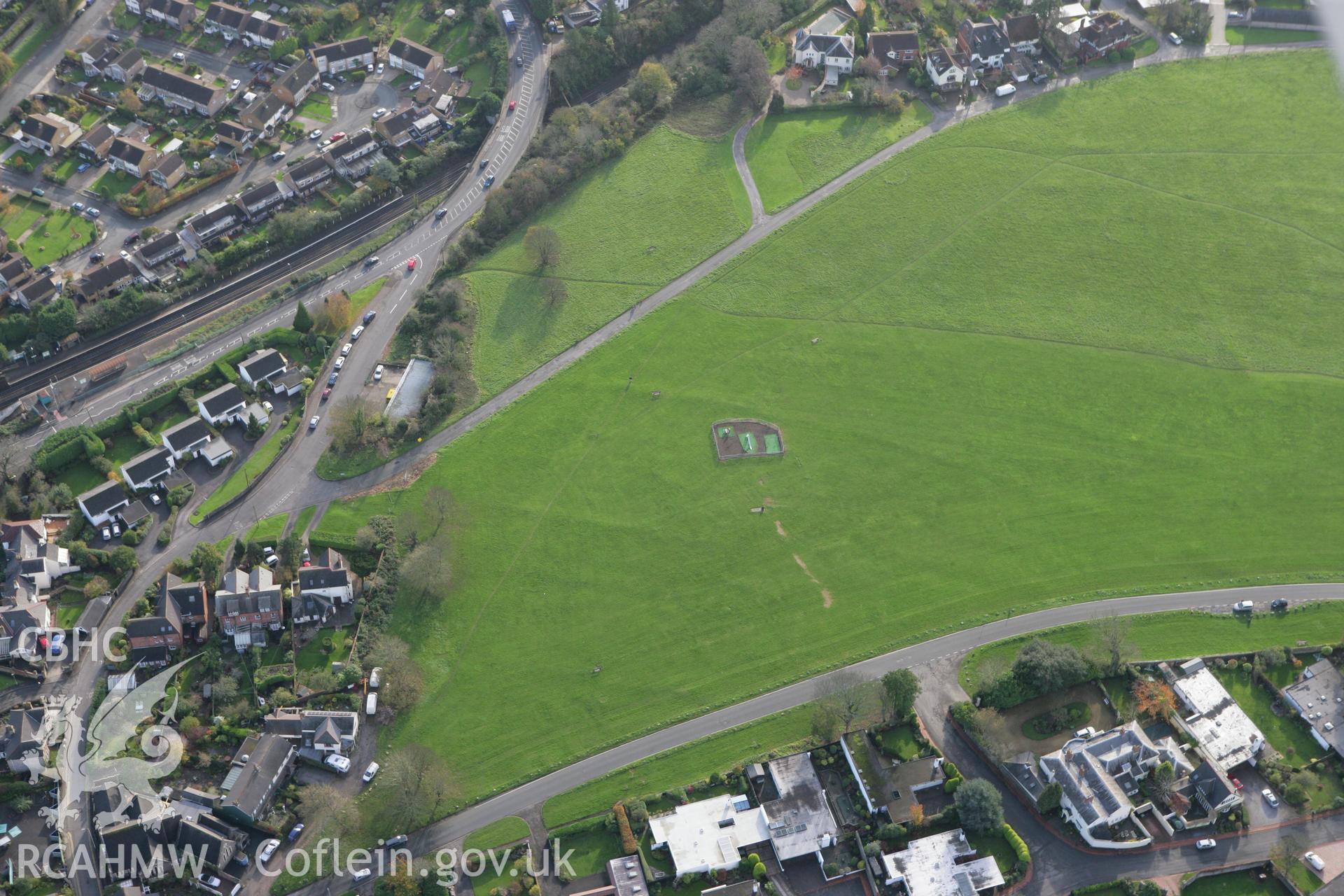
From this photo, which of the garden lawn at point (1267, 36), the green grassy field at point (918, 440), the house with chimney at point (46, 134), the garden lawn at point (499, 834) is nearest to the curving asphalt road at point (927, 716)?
the garden lawn at point (499, 834)

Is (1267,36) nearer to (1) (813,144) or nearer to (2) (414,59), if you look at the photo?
(1) (813,144)

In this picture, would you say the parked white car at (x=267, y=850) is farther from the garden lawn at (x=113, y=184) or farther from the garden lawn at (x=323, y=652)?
the garden lawn at (x=113, y=184)

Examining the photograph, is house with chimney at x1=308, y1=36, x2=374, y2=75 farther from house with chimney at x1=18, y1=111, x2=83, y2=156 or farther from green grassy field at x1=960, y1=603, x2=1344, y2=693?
green grassy field at x1=960, y1=603, x2=1344, y2=693

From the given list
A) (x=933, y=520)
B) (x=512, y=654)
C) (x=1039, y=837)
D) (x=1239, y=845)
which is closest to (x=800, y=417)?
(x=933, y=520)

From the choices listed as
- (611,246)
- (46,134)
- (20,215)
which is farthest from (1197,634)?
(46,134)

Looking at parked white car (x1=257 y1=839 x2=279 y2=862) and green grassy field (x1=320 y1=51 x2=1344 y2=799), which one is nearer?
parked white car (x1=257 y1=839 x2=279 y2=862)

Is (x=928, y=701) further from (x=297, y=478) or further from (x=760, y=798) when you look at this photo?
(x=297, y=478)

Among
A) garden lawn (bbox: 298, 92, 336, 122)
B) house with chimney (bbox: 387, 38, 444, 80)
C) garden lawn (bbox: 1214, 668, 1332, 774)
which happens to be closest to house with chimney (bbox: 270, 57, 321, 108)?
garden lawn (bbox: 298, 92, 336, 122)
